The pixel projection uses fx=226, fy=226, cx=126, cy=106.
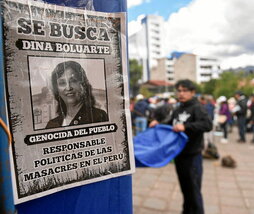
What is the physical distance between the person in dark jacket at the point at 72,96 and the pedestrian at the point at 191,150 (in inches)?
67.4

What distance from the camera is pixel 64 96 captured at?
2.55ft

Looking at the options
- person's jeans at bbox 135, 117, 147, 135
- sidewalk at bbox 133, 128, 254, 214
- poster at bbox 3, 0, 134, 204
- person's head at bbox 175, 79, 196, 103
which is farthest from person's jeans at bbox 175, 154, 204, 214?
person's jeans at bbox 135, 117, 147, 135

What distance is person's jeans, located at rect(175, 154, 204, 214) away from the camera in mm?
2426

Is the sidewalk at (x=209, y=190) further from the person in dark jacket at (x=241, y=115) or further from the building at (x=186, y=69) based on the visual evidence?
the building at (x=186, y=69)

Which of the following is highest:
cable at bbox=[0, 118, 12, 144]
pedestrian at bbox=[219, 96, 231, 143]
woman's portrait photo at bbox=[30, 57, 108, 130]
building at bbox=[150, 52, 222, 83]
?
building at bbox=[150, 52, 222, 83]

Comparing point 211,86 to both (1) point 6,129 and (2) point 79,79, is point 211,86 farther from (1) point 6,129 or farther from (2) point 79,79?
(1) point 6,129

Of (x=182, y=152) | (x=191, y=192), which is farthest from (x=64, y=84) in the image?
(x=191, y=192)

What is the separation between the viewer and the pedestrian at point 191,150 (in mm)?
2395

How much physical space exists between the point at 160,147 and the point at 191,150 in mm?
347

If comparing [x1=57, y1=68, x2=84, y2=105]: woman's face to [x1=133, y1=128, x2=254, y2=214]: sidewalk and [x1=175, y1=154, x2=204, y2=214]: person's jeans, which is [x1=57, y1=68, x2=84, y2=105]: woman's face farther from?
[x1=133, y1=128, x2=254, y2=214]: sidewalk

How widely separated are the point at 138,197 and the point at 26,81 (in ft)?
10.9

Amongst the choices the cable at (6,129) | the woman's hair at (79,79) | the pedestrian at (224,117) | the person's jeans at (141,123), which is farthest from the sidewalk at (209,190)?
the cable at (6,129)

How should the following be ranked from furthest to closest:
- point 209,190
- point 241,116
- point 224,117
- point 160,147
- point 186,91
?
1. point 241,116
2. point 224,117
3. point 209,190
4. point 186,91
5. point 160,147

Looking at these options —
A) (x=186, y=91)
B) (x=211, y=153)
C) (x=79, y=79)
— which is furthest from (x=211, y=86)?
(x=79, y=79)
